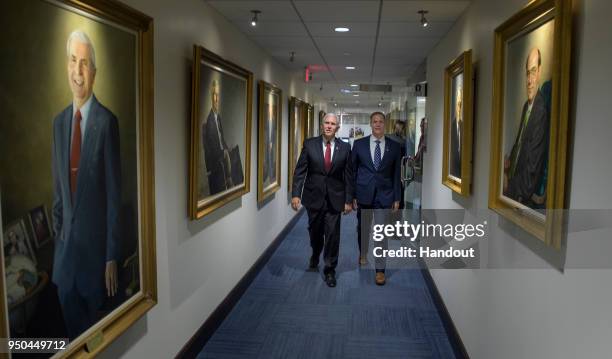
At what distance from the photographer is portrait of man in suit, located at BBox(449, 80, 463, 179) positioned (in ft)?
9.21

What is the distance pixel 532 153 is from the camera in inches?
63.1

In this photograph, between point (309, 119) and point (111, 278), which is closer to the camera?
point (111, 278)

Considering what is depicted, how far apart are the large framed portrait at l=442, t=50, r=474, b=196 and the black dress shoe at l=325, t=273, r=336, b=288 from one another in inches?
50.0

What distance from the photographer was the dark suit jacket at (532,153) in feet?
4.95

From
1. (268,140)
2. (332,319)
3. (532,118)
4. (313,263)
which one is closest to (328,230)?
(313,263)

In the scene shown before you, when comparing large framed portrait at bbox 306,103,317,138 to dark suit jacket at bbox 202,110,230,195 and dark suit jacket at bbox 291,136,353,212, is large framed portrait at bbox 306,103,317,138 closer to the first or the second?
dark suit jacket at bbox 291,136,353,212

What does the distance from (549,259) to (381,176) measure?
2.45 m

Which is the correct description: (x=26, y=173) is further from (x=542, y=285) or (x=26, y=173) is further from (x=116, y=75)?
(x=542, y=285)

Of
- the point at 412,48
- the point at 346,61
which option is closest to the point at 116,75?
the point at 412,48

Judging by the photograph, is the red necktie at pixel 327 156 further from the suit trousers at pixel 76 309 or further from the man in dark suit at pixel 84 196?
the suit trousers at pixel 76 309

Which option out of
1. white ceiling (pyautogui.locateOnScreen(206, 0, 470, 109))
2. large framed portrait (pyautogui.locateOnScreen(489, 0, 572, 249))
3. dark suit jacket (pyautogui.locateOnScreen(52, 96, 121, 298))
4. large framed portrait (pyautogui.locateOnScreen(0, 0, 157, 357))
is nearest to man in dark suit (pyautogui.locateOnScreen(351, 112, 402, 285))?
white ceiling (pyautogui.locateOnScreen(206, 0, 470, 109))

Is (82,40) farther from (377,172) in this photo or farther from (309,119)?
(309,119)

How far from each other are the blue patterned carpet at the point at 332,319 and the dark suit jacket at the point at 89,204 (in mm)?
1303

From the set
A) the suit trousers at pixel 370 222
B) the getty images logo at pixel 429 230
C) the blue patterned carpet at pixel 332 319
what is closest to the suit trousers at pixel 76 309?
the blue patterned carpet at pixel 332 319
